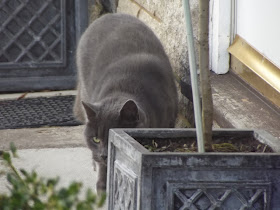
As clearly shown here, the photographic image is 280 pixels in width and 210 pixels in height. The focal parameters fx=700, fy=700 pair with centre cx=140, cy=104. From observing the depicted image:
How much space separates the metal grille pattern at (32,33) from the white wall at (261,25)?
2.03 m

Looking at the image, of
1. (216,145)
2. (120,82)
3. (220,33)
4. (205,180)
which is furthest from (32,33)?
(205,180)

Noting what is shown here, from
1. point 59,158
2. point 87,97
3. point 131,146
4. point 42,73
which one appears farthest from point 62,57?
point 131,146

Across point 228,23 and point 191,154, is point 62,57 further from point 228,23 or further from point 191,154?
point 191,154

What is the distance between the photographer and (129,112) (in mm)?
3102

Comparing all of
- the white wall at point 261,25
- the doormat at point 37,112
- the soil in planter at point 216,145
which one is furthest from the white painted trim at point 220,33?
the soil in planter at point 216,145

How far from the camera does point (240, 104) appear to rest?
10.8 ft

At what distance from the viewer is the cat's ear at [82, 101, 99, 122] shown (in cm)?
311

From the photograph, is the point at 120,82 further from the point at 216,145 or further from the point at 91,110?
the point at 216,145

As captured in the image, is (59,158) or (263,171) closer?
(263,171)

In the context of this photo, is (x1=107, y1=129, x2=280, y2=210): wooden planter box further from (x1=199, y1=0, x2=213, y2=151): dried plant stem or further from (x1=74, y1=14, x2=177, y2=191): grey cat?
(x1=74, y1=14, x2=177, y2=191): grey cat

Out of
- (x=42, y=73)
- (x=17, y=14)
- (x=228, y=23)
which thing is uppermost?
(x=228, y=23)

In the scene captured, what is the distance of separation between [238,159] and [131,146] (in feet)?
1.02

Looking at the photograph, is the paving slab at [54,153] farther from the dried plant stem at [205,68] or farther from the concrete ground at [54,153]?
the dried plant stem at [205,68]

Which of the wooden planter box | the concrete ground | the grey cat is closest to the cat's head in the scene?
the grey cat
